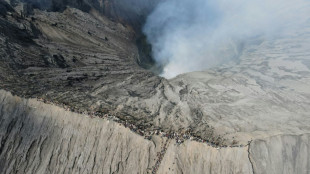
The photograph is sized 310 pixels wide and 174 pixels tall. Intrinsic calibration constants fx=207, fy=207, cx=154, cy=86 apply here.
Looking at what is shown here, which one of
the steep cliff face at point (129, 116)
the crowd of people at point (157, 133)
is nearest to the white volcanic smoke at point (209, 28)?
the steep cliff face at point (129, 116)

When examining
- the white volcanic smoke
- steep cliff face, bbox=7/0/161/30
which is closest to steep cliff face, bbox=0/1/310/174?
steep cliff face, bbox=7/0/161/30

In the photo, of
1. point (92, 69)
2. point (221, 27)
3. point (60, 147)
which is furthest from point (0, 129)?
point (221, 27)

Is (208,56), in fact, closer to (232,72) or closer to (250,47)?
(250,47)

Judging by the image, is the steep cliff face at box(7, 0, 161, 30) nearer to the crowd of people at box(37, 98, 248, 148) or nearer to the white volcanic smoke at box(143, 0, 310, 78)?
the white volcanic smoke at box(143, 0, 310, 78)

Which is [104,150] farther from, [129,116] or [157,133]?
[157,133]

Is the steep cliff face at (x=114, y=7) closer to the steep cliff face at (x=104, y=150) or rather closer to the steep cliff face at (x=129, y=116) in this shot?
the steep cliff face at (x=129, y=116)

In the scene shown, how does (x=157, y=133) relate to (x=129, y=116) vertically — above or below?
below

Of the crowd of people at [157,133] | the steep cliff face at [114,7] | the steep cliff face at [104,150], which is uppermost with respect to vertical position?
the steep cliff face at [114,7]

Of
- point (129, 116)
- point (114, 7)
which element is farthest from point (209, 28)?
point (129, 116)
